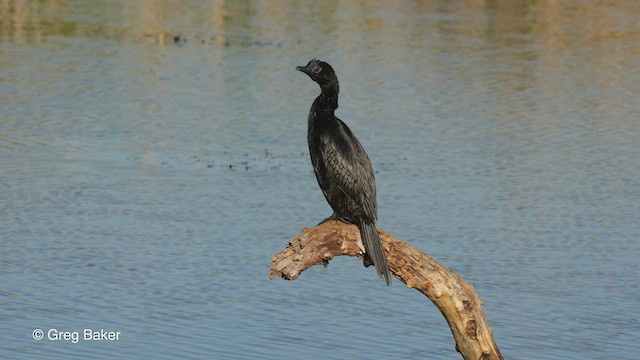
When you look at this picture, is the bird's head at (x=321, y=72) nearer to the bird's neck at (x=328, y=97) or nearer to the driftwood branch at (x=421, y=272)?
the bird's neck at (x=328, y=97)

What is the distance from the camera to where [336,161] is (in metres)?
10.1

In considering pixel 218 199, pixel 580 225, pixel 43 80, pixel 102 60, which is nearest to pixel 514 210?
pixel 580 225

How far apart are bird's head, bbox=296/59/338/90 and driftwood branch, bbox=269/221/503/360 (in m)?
1.11

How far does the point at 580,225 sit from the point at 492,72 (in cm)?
1416

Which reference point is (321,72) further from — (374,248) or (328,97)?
(374,248)

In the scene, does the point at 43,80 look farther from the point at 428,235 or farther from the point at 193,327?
the point at 193,327

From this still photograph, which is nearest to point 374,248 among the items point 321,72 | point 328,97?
point 328,97

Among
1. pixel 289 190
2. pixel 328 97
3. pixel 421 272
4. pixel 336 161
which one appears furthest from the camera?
pixel 289 190

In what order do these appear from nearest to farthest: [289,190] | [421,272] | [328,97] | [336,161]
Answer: [421,272] < [336,161] < [328,97] < [289,190]

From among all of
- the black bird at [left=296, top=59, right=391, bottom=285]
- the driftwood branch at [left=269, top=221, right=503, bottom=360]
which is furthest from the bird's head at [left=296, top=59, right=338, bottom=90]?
the driftwood branch at [left=269, top=221, right=503, bottom=360]

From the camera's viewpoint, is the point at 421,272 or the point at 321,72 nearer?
the point at 421,272

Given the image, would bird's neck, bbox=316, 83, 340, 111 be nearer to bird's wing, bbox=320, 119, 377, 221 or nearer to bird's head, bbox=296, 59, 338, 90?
bird's head, bbox=296, 59, 338, 90

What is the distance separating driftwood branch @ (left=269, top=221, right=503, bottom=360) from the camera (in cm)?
920

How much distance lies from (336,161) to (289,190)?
843cm
